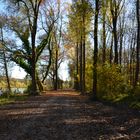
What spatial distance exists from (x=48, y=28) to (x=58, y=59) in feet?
66.8

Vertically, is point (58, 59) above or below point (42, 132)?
above

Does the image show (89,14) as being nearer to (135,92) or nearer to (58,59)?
(135,92)

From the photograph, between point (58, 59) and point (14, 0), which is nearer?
point (14, 0)

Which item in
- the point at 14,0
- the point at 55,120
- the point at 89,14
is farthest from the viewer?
the point at 14,0

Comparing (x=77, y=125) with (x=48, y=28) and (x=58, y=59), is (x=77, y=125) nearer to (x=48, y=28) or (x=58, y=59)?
(x=48, y=28)

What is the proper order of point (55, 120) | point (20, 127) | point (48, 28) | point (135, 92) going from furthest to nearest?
point (48, 28) → point (135, 92) → point (55, 120) → point (20, 127)

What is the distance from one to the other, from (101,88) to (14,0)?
1641cm

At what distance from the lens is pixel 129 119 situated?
16.3m

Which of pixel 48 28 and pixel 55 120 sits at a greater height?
pixel 48 28

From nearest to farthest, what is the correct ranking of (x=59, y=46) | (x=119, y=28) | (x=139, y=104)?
(x=139, y=104), (x=119, y=28), (x=59, y=46)

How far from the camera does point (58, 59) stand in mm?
76250

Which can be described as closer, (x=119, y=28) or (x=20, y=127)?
(x=20, y=127)

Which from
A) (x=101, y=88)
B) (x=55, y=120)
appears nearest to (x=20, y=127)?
(x=55, y=120)

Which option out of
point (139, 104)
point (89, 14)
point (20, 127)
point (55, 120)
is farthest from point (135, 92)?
point (20, 127)
